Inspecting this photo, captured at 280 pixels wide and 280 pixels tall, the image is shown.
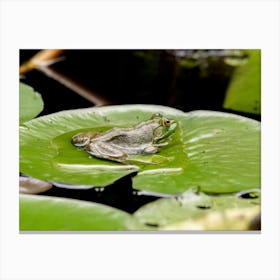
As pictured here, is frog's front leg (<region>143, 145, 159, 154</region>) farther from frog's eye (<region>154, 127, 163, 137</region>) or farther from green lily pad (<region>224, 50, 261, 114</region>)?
green lily pad (<region>224, 50, 261, 114</region>)

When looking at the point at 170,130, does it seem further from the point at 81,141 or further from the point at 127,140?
the point at 81,141

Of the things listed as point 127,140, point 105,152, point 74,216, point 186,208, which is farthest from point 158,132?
point 74,216

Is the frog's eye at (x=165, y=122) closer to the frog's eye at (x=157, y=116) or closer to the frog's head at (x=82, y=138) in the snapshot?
the frog's eye at (x=157, y=116)

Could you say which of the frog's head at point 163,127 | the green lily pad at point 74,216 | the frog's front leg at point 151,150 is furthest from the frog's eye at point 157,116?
the green lily pad at point 74,216
